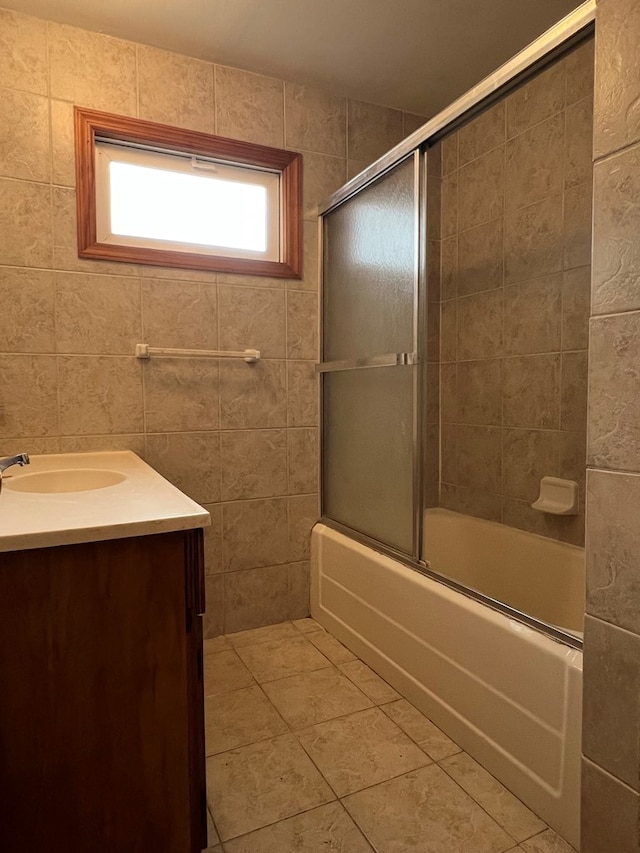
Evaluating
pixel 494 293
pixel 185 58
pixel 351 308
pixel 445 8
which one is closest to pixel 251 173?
pixel 185 58

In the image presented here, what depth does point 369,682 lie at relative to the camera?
1.86m

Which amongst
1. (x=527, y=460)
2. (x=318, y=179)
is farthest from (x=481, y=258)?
(x=527, y=460)

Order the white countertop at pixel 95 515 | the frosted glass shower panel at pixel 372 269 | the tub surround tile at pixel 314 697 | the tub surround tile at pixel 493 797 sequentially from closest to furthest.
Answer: the white countertop at pixel 95 515 → the tub surround tile at pixel 493 797 → the tub surround tile at pixel 314 697 → the frosted glass shower panel at pixel 372 269

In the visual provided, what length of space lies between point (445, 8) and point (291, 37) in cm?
54

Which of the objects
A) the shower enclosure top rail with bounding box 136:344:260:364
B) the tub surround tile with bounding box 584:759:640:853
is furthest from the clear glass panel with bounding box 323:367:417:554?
the tub surround tile with bounding box 584:759:640:853

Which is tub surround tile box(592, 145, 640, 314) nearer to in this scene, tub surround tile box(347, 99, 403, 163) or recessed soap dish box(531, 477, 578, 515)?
recessed soap dish box(531, 477, 578, 515)

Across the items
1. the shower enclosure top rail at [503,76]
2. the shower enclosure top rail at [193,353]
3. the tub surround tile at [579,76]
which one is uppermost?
the tub surround tile at [579,76]

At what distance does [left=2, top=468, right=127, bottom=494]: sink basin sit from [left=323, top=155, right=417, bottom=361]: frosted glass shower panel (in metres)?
1.01

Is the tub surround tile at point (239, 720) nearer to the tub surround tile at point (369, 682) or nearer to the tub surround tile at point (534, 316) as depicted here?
the tub surround tile at point (369, 682)

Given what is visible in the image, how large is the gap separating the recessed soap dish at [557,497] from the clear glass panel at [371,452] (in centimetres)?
56

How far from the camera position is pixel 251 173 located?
87.2 inches

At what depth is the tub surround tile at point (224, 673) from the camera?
1.83 m

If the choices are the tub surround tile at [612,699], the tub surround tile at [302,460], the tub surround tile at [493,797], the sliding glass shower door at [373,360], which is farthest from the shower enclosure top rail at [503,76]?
the tub surround tile at [493,797]

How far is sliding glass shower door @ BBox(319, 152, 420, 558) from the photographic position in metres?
1.79
